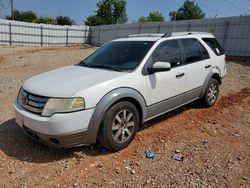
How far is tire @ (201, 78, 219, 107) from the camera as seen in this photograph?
536 centimetres

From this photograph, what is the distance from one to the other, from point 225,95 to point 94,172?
16.1 feet

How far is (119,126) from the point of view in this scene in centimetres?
356

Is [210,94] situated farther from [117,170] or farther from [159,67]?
[117,170]

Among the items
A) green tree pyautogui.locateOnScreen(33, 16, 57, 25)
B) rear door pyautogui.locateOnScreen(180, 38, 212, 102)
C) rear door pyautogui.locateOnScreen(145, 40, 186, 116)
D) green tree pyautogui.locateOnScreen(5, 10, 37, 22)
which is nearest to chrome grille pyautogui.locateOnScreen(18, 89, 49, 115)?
rear door pyautogui.locateOnScreen(145, 40, 186, 116)

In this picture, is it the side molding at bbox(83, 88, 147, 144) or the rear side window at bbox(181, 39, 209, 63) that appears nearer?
the side molding at bbox(83, 88, 147, 144)

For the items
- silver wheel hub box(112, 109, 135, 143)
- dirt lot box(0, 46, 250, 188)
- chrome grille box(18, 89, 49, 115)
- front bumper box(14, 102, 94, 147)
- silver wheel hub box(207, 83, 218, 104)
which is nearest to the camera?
dirt lot box(0, 46, 250, 188)

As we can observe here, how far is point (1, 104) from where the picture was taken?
18.1 feet

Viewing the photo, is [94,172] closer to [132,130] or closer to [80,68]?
[132,130]

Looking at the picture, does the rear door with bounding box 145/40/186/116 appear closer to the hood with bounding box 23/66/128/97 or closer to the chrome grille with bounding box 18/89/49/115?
the hood with bounding box 23/66/128/97

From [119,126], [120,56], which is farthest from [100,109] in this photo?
[120,56]

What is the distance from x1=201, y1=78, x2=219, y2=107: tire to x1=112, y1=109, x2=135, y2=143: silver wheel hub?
236 centimetres

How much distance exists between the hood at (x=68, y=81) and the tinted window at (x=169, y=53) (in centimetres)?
82

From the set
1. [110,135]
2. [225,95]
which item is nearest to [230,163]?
[110,135]

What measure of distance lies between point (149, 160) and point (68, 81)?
1560 mm
